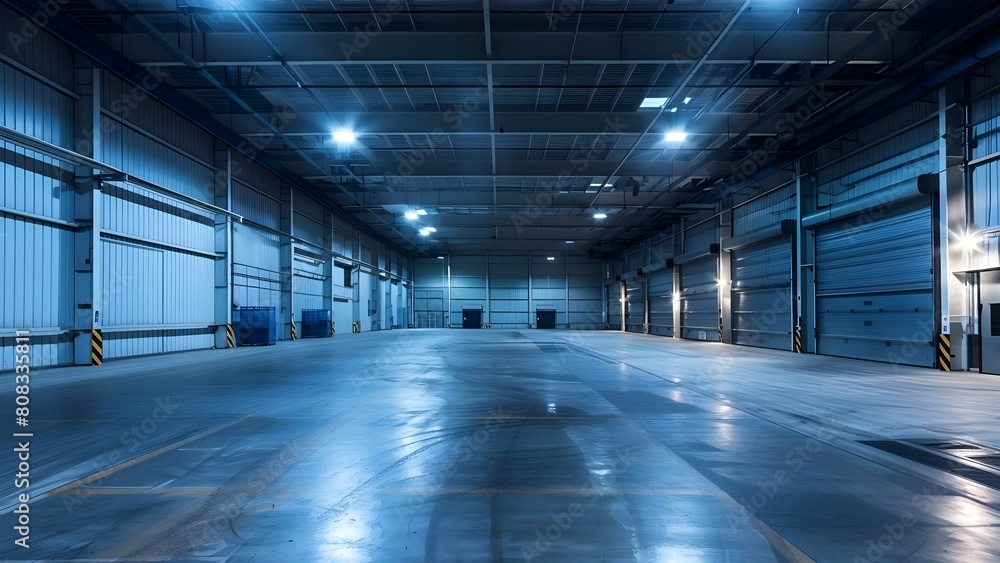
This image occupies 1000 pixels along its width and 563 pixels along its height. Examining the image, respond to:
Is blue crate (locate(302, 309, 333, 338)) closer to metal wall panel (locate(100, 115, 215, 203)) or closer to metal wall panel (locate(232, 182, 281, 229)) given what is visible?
metal wall panel (locate(232, 182, 281, 229))

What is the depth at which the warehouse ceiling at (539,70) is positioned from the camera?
12.7m

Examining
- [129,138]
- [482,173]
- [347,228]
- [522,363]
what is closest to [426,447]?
[522,363]

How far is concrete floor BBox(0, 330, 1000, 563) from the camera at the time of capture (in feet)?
11.4

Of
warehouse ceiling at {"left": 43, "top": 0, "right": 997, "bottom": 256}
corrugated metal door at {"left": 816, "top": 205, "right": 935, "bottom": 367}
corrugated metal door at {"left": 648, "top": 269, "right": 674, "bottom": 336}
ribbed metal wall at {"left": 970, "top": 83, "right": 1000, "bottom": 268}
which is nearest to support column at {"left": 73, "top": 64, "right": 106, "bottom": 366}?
warehouse ceiling at {"left": 43, "top": 0, "right": 997, "bottom": 256}

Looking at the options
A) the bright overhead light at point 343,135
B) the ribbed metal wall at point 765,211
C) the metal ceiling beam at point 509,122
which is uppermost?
the metal ceiling beam at point 509,122

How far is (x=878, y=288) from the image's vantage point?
16.4m

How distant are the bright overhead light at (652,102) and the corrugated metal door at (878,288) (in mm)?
7961

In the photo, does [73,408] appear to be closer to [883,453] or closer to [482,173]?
[883,453]

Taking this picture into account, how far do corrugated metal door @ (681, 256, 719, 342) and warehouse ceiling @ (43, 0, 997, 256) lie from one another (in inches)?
263

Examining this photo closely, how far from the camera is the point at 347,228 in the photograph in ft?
124

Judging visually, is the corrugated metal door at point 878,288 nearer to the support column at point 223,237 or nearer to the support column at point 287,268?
the support column at point 223,237

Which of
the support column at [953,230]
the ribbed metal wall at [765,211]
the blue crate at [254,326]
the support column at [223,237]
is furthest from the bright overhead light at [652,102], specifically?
the blue crate at [254,326]

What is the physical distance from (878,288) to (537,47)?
13492 millimetres

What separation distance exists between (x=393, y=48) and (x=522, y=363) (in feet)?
32.1
